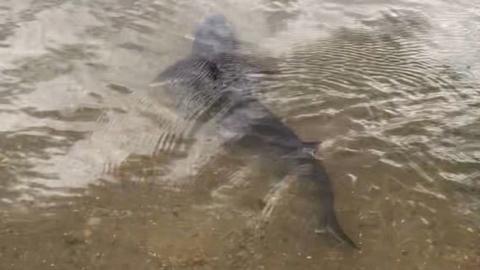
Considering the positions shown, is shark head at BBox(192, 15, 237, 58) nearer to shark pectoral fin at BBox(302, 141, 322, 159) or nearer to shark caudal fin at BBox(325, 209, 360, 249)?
shark pectoral fin at BBox(302, 141, 322, 159)

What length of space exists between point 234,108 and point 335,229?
4.56 ft

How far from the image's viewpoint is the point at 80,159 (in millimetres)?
4262

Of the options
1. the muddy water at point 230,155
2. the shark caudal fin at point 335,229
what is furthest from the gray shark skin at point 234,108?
the muddy water at point 230,155

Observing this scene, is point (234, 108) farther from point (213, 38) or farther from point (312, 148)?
point (213, 38)

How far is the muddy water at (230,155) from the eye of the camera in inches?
150

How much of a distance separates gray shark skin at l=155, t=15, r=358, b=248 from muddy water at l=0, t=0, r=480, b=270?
0.11m

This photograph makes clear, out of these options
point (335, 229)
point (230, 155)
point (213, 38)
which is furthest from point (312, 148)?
point (213, 38)

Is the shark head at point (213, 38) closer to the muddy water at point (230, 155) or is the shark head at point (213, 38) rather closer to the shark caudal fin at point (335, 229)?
the muddy water at point (230, 155)

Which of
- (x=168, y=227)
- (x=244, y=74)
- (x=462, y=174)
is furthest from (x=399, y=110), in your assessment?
(x=168, y=227)

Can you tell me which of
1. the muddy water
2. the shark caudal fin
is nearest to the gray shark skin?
the shark caudal fin

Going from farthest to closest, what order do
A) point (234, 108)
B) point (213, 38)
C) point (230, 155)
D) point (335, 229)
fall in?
1. point (213, 38)
2. point (234, 108)
3. point (230, 155)
4. point (335, 229)

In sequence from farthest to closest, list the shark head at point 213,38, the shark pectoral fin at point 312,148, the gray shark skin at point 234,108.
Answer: the shark head at point 213,38
the shark pectoral fin at point 312,148
the gray shark skin at point 234,108

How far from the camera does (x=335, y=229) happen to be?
13.0 feet

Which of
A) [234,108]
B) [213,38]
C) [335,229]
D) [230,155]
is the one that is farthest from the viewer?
[213,38]
